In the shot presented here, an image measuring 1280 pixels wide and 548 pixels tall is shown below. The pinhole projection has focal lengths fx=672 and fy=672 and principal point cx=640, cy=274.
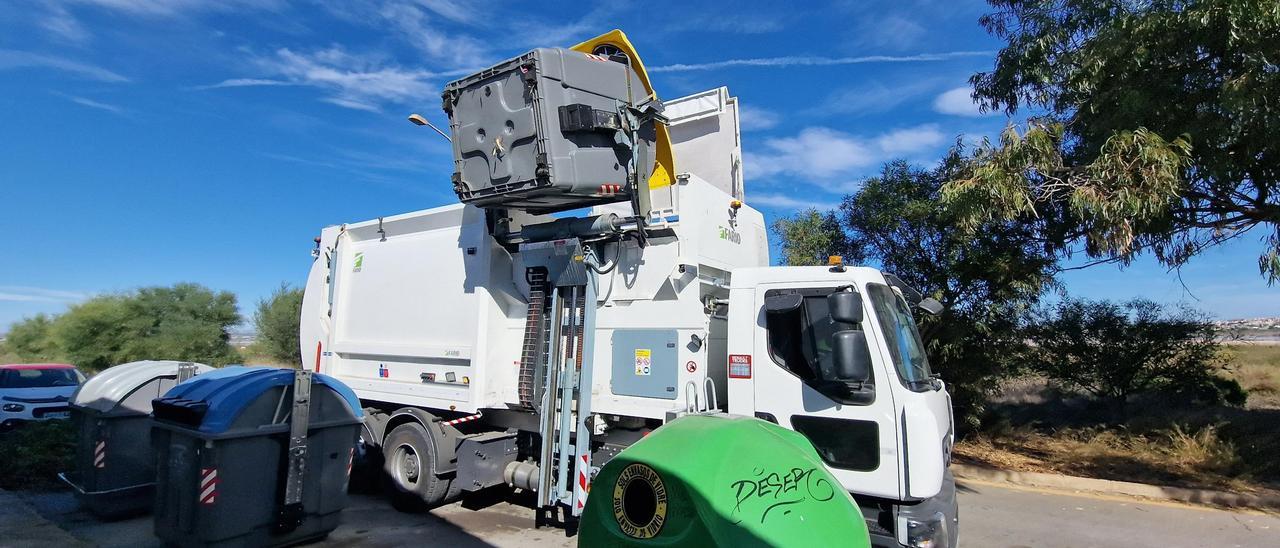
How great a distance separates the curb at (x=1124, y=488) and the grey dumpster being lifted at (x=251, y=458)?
821 cm

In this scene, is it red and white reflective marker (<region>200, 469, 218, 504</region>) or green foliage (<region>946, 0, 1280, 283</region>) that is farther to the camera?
green foliage (<region>946, 0, 1280, 283</region>)

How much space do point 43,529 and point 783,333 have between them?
250 inches

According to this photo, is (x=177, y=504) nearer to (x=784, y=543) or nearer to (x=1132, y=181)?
(x=784, y=543)

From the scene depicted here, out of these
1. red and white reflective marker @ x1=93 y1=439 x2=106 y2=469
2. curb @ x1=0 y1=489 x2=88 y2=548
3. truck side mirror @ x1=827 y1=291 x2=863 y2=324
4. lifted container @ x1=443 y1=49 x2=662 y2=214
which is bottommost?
curb @ x1=0 y1=489 x2=88 y2=548

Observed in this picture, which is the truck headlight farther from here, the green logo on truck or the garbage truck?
the green logo on truck

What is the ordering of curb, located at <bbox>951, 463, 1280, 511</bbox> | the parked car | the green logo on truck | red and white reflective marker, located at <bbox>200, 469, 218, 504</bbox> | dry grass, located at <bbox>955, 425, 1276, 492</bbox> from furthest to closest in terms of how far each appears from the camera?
the parked car → dry grass, located at <bbox>955, 425, 1276, 492</bbox> → curb, located at <bbox>951, 463, 1280, 511</bbox> → the green logo on truck → red and white reflective marker, located at <bbox>200, 469, 218, 504</bbox>

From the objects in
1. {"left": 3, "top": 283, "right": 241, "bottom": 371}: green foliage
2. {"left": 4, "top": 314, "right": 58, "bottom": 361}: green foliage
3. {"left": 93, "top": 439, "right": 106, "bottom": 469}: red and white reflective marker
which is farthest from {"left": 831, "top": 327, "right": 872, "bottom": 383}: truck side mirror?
{"left": 4, "top": 314, "right": 58, "bottom": 361}: green foliage

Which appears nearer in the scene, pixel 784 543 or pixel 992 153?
pixel 784 543

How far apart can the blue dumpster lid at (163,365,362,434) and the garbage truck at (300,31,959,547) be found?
110 cm

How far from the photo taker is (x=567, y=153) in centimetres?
506

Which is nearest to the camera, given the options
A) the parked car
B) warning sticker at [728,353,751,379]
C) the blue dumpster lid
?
the blue dumpster lid

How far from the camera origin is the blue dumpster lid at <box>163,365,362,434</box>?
4.62m

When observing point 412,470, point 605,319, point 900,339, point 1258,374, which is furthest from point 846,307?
point 1258,374

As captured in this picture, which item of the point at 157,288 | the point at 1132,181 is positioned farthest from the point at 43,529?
the point at 157,288
